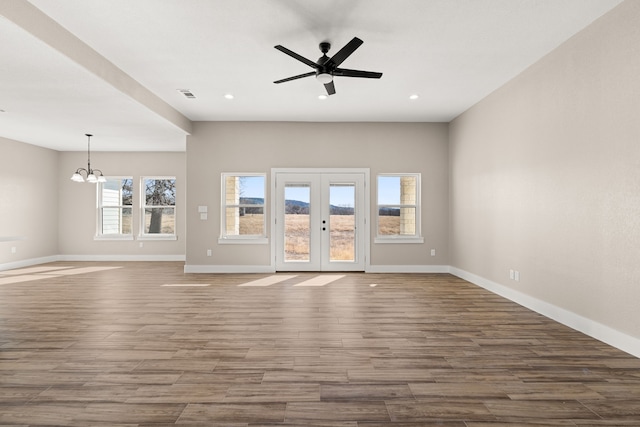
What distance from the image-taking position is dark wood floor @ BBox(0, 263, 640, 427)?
198 centimetres

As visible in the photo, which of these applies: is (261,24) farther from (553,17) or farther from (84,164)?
(84,164)

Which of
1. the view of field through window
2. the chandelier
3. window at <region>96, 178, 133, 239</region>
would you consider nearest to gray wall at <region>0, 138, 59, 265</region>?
the chandelier

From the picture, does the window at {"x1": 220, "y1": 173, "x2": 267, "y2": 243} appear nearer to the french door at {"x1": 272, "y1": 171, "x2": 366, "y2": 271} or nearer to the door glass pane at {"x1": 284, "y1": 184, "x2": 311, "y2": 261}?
the french door at {"x1": 272, "y1": 171, "x2": 366, "y2": 271}

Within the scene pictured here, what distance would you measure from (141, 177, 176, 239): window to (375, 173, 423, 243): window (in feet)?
18.2

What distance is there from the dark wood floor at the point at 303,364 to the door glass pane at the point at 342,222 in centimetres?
226

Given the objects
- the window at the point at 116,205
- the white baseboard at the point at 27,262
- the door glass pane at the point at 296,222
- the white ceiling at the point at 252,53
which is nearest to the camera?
the white ceiling at the point at 252,53

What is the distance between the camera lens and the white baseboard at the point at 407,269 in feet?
22.6

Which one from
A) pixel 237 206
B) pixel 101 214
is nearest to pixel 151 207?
pixel 101 214

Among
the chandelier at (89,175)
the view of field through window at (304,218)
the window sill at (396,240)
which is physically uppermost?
the chandelier at (89,175)

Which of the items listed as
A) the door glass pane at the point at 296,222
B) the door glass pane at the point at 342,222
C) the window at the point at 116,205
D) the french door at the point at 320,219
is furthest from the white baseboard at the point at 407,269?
the window at the point at 116,205

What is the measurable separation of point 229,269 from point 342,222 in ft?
8.13

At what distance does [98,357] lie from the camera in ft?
9.02

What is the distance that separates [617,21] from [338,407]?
3980mm

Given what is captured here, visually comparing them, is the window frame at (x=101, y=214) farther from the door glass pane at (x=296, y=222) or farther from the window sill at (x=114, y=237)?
the door glass pane at (x=296, y=222)
